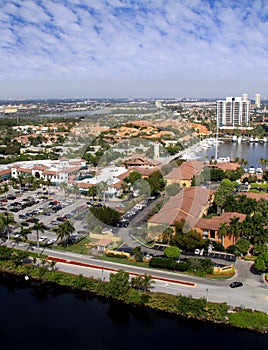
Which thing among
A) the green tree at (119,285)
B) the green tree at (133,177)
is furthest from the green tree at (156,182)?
the green tree at (119,285)

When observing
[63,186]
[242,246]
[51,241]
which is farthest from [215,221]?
[63,186]

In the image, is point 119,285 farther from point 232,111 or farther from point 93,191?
point 232,111

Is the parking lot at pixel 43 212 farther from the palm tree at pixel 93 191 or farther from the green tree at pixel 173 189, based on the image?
the green tree at pixel 173 189

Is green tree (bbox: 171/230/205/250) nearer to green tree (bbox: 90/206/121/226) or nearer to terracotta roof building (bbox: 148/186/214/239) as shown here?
terracotta roof building (bbox: 148/186/214/239)

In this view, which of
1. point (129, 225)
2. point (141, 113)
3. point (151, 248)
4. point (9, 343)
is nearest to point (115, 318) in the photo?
point (9, 343)

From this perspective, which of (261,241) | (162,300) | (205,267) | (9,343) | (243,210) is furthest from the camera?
(243,210)

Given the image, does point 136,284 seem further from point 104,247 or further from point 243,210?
point 243,210
